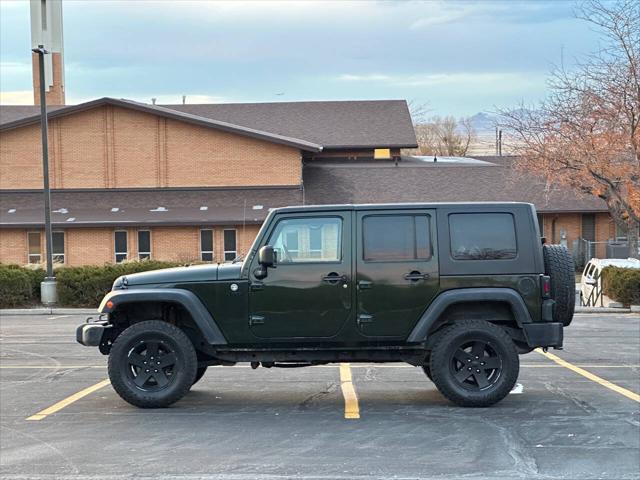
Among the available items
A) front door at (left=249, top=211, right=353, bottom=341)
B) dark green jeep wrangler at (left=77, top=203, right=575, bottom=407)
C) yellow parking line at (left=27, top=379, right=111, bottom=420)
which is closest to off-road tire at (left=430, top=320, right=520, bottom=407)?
dark green jeep wrangler at (left=77, top=203, right=575, bottom=407)

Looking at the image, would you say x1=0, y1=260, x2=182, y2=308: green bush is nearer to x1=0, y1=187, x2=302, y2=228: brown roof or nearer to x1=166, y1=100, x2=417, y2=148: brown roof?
x1=0, y1=187, x2=302, y2=228: brown roof

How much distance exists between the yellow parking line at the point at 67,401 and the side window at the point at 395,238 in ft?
12.0

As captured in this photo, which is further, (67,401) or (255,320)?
(67,401)

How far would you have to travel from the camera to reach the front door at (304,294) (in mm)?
9016

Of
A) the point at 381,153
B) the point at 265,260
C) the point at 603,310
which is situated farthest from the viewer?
the point at 381,153

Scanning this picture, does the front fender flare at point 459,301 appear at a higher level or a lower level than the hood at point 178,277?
lower

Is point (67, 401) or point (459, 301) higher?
point (459, 301)

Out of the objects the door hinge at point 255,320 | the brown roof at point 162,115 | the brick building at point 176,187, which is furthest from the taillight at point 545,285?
the brown roof at point 162,115

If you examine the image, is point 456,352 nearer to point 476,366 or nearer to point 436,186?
point 476,366

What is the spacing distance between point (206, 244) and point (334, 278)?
29568 millimetres

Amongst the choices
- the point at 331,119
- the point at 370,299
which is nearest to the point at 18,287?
the point at 370,299

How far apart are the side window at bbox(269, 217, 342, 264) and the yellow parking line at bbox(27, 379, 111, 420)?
2.86m

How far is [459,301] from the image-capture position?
8.98 m

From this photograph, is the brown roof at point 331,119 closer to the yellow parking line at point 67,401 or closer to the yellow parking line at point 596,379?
the yellow parking line at point 596,379
